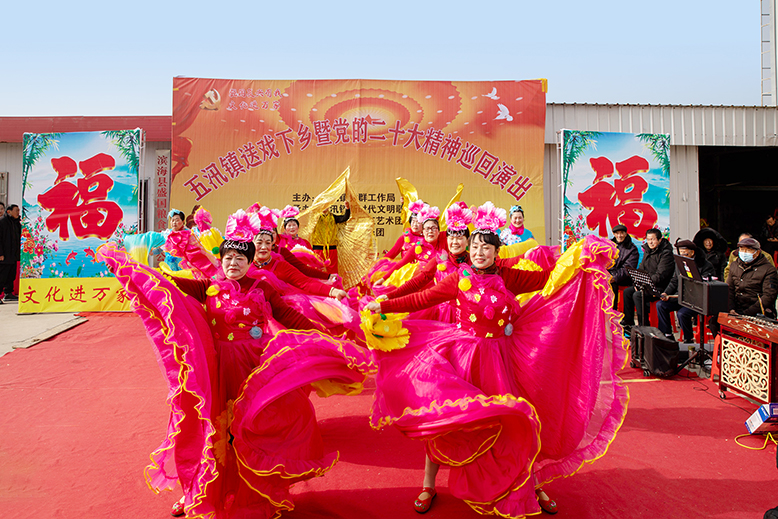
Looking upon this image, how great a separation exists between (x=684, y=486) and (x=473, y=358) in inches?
56.0

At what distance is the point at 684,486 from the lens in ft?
9.21

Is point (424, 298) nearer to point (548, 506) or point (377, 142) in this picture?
point (548, 506)

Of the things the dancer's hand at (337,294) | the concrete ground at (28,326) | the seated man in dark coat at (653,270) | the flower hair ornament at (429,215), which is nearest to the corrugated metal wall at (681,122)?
the seated man in dark coat at (653,270)

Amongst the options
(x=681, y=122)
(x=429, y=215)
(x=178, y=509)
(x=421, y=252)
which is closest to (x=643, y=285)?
(x=421, y=252)

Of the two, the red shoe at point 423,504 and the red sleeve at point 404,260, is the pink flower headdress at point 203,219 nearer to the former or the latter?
the red sleeve at point 404,260

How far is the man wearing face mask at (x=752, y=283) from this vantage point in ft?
15.8

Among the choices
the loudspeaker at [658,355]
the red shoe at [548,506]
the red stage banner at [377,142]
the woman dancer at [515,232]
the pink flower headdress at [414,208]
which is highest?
the red stage banner at [377,142]

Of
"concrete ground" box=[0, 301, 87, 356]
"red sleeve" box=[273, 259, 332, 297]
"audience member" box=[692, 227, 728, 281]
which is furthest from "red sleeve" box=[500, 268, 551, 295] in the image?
"concrete ground" box=[0, 301, 87, 356]

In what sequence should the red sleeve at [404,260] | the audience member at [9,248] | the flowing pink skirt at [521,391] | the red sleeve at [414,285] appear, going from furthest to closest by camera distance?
the audience member at [9,248]
the red sleeve at [404,260]
the red sleeve at [414,285]
the flowing pink skirt at [521,391]

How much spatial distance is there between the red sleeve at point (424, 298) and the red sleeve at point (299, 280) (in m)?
0.90

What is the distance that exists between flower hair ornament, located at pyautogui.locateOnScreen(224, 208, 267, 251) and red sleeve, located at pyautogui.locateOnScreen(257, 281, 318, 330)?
0.77ft

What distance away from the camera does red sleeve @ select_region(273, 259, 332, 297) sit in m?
3.59

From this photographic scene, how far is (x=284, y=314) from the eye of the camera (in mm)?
2762

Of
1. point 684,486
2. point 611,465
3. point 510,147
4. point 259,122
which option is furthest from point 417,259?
point 259,122
